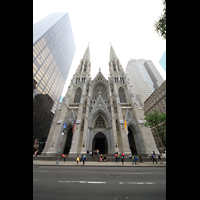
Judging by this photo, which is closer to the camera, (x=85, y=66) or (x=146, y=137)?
(x=146, y=137)

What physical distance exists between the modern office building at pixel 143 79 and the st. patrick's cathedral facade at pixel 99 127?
34018 mm

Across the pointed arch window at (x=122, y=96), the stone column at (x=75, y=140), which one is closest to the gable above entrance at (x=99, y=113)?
the stone column at (x=75, y=140)

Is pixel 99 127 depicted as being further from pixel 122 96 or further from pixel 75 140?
pixel 122 96

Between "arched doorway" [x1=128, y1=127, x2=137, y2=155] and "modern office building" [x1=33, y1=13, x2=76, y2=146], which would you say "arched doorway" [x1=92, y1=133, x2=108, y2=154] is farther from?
"modern office building" [x1=33, y1=13, x2=76, y2=146]

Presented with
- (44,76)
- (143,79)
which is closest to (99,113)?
(44,76)

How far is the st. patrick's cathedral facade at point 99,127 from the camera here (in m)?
19.6

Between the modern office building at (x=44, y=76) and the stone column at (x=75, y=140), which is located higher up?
the modern office building at (x=44, y=76)

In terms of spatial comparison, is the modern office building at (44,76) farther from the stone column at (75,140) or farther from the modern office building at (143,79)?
the modern office building at (143,79)
